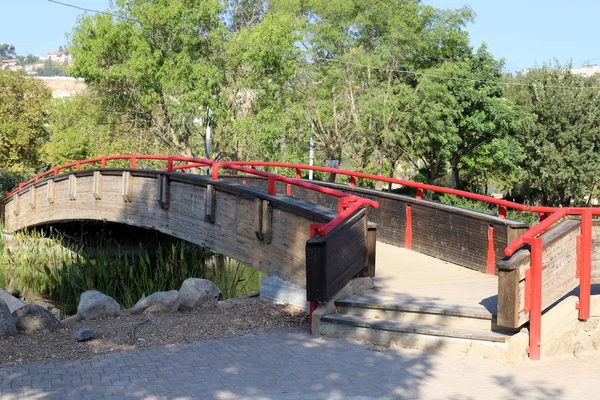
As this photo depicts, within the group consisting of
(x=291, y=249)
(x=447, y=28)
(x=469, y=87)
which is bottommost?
(x=291, y=249)

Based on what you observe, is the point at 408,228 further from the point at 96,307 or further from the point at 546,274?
the point at 96,307

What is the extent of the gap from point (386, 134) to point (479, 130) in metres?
5.97

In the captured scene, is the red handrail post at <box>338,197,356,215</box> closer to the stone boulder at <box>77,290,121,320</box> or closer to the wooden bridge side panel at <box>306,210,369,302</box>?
the wooden bridge side panel at <box>306,210,369,302</box>

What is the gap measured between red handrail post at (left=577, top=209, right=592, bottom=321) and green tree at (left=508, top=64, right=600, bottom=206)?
3295cm

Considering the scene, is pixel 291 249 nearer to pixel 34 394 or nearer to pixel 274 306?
pixel 274 306

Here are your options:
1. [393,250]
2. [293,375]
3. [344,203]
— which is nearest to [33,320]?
[293,375]

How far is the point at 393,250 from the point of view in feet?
42.6

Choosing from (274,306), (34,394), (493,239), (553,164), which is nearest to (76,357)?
A: (34,394)

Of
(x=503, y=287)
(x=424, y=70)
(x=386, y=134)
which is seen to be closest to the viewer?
(x=503, y=287)

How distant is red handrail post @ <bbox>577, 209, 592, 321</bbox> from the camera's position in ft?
26.5

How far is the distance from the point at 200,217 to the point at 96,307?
14.7 feet

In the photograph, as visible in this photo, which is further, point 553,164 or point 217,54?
point 553,164

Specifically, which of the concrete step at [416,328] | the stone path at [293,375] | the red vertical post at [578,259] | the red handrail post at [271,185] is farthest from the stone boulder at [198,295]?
the red vertical post at [578,259]

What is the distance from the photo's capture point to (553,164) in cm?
4009
